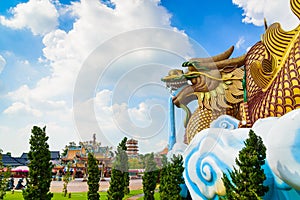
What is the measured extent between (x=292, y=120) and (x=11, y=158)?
32288mm

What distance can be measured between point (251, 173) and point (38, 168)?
221 inches

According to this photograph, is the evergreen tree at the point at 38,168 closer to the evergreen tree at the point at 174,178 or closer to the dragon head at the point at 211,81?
the evergreen tree at the point at 174,178

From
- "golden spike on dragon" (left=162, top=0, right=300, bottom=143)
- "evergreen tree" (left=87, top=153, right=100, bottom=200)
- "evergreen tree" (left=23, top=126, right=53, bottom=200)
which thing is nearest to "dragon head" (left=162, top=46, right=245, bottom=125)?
"golden spike on dragon" (left=162, top=0, right=300, bottom=143)

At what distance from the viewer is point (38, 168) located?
8922mm

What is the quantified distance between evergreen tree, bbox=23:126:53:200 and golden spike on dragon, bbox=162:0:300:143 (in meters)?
3.99

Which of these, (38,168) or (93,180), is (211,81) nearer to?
(93,180)

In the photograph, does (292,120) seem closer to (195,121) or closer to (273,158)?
(273,158)

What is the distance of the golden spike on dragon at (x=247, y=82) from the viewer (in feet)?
24.4

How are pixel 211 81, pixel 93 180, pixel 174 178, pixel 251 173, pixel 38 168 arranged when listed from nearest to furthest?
1. pixel 251 173
2. pixel 174 178
3. pixel 38 168
4. pixel 211 81
5. pixel 93 180

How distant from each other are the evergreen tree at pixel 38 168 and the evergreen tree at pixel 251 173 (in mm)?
5090

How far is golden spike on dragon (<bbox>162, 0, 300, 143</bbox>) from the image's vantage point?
744cm

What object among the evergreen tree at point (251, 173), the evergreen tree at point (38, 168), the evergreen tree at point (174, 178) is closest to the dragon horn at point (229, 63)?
the evergreen tree at point (174, 178)

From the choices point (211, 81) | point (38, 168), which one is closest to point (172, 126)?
Result: point (211, 81)

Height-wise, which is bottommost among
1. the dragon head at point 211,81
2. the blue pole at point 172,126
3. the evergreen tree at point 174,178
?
the evergreen tree at point 174,178
